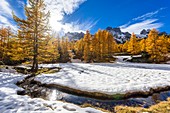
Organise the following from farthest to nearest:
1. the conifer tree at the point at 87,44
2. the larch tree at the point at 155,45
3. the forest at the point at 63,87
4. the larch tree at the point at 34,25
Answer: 1. the conifer tree at the point at 87,44
2. the larch tree at the point at 155,45
3. the larch tree at the point at 34,25
4. the forest at the point at 63,87

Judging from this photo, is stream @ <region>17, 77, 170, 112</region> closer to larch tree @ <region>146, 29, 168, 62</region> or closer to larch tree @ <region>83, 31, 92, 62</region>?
larch tree @ <region>146, 29, 168, 62</region>

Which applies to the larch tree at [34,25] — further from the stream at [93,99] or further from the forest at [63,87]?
the stream at [93,99]

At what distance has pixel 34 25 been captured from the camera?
19906mm

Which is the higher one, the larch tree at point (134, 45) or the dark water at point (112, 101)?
the larch tree at point (134, 45)

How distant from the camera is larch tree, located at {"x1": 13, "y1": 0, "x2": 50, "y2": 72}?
19547mm

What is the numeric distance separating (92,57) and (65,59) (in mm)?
9339

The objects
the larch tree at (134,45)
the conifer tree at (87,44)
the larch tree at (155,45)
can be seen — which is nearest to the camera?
the larch tree at (155,45)

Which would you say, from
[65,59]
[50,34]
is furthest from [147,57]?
[50,34]

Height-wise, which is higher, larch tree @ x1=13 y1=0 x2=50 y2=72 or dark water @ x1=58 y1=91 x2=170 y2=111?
larch tree @ x1=13 y1=0 x2=50 y2=72

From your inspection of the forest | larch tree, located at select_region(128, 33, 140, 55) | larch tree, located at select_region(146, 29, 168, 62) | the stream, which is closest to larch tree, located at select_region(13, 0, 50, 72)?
the forest

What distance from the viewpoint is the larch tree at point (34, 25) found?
1955cm

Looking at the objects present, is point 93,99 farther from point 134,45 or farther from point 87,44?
point 134,45

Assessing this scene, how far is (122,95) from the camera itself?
32.9 feet

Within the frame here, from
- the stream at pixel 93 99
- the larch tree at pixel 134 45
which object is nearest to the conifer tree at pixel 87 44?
the larch tree at pixel 134 45
